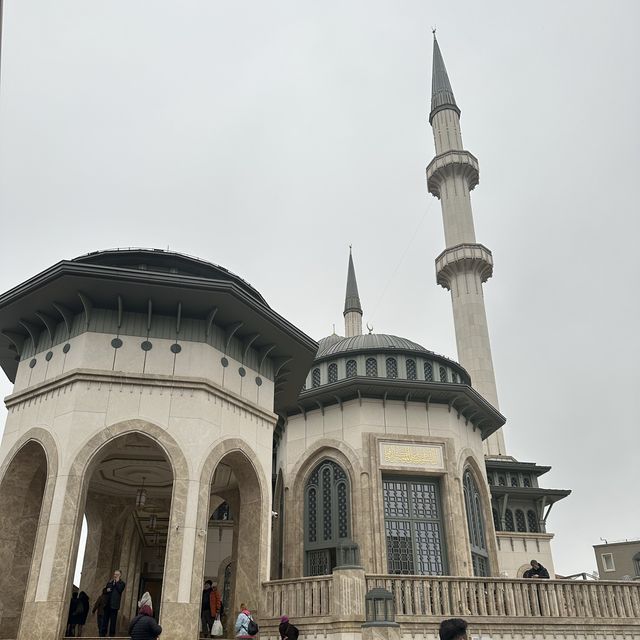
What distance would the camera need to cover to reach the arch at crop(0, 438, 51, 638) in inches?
520

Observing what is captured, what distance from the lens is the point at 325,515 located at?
20.4 meters

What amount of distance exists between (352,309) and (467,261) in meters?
11.7

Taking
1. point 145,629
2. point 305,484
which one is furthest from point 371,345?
point 145,629

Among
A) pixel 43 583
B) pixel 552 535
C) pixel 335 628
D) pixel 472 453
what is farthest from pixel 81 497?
pixel 552 535

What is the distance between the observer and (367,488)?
63.9 feet

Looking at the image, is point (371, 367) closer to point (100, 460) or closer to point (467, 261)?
point (100, 460)

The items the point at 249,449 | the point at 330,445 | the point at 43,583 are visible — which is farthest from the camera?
the point at 330,445

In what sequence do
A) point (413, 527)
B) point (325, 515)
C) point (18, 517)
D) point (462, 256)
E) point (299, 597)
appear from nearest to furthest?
point (299, 597) → point (18, 517) → point (413, 527) → point (325, 515) → point (462, 256)

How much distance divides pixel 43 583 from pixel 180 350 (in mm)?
5257

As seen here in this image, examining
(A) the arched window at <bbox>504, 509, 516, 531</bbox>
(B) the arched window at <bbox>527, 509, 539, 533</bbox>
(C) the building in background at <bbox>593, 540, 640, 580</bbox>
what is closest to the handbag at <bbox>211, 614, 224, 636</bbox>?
(A) the arched window at <bbox>504, 509, 516, 531</bbox>

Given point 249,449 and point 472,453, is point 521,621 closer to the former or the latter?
point 249,449

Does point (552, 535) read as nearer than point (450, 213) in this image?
Yes

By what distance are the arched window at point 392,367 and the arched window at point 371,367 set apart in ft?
1.42

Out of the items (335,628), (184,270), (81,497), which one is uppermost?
(184,270)
